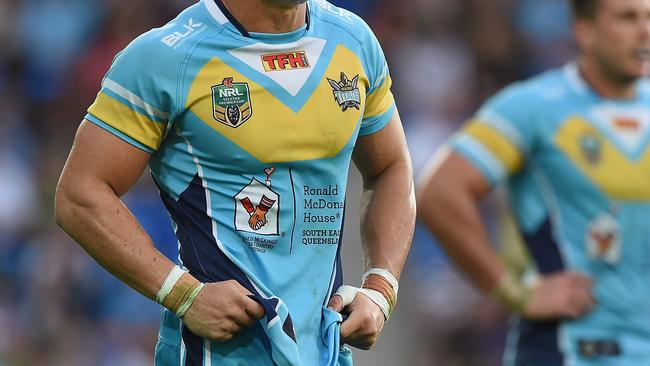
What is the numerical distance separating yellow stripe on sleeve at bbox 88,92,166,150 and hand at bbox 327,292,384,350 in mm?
787

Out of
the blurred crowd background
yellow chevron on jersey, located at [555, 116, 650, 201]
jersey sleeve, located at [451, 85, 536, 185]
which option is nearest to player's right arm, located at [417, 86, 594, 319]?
jersey sleeve, located at [451, 85, 536, 185]

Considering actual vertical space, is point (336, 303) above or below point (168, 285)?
below

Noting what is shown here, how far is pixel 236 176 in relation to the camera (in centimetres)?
419

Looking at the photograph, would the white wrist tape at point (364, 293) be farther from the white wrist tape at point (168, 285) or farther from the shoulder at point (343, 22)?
the shoulder at point (343, 22)

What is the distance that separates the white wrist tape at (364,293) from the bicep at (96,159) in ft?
2.50

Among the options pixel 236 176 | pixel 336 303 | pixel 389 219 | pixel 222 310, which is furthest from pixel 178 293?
pixel 389 219

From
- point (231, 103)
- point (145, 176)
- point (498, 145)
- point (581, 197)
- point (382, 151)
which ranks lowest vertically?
point (145, 176)

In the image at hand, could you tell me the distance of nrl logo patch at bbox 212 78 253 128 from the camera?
411cm

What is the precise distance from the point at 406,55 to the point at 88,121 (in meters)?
8.19

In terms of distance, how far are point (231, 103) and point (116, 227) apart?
489mm

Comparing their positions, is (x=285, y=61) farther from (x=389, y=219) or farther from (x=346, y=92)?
(x=389, y=219)

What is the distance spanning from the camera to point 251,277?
418 centimetres

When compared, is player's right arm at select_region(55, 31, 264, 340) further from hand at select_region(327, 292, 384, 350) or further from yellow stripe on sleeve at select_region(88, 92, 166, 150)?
hand at select_region(327, 292, 384, 350)

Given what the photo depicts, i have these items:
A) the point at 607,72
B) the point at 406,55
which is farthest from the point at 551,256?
the point at 406,55
